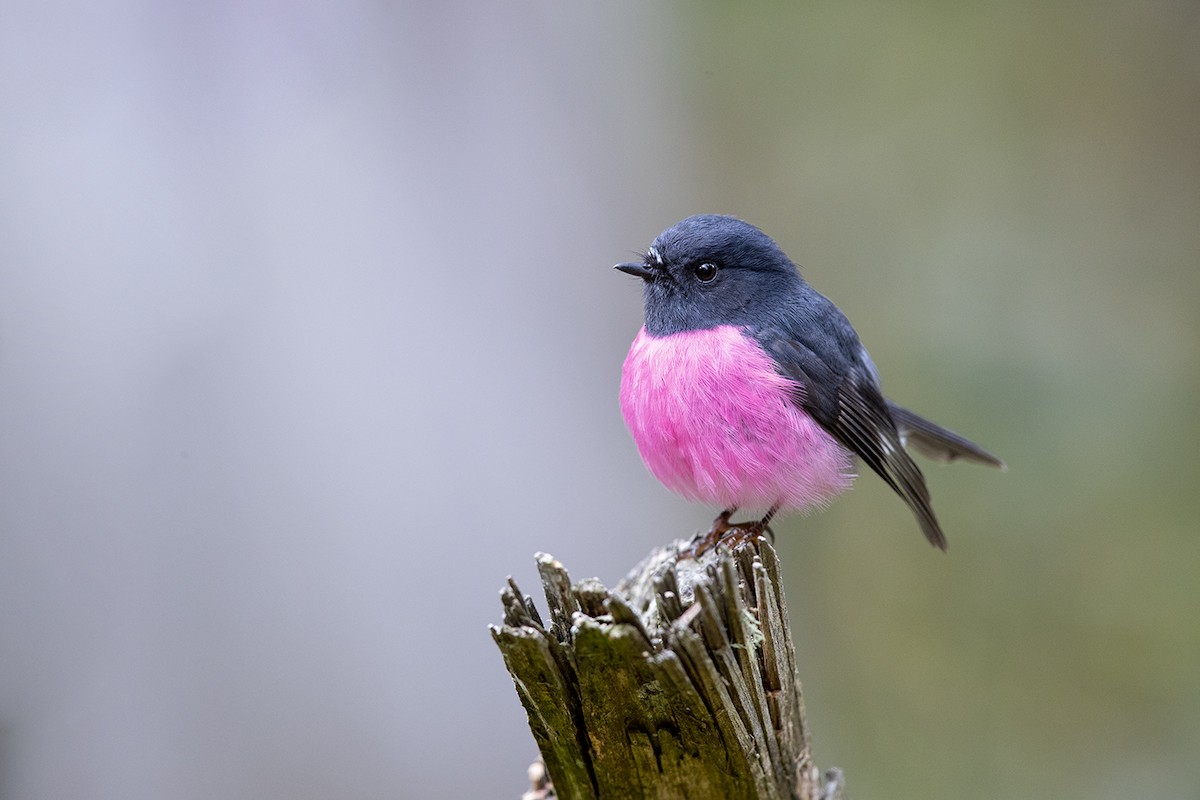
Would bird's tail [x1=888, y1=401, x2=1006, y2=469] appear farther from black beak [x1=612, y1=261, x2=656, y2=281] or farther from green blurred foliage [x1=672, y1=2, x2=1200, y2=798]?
green blurred foliage [x1=672, y1=2, x2=1200, y2=798]

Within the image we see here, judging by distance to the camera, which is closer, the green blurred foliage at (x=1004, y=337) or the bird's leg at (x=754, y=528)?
the bird's leg at (x=754, y=528)

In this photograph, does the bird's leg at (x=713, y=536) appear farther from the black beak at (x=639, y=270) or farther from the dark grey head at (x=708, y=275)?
the black beak at (x=639, y=270)

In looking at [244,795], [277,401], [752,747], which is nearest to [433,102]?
[277,401]

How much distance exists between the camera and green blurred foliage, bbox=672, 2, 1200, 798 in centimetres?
503

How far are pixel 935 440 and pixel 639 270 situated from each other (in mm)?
1550

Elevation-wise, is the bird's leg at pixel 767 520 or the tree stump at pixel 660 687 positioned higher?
the bird's leg at pixel 767 520

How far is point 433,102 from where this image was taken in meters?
4.79

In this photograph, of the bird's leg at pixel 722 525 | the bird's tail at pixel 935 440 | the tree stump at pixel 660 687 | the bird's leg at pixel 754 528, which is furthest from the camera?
the bird's tail at pixel 935 440

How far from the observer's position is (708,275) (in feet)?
9.68

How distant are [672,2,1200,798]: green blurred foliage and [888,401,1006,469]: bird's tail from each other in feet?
Result: 4.85

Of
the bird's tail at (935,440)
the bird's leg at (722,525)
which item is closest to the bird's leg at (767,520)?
the bird's leg at (722,525)

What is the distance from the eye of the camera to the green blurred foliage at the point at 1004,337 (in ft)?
16.5

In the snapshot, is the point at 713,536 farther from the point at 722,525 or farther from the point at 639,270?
the point at 639,270

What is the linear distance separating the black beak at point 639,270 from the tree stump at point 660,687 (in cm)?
107
